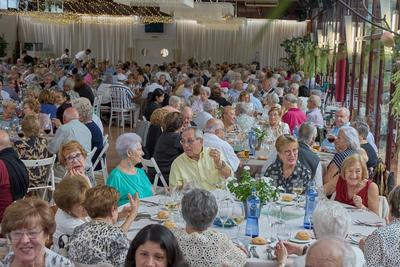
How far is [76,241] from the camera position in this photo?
10.6ft

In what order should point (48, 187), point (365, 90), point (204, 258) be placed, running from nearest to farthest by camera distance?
1. point (204, 258)
2. point (48, 187)
3. point (365, 90)

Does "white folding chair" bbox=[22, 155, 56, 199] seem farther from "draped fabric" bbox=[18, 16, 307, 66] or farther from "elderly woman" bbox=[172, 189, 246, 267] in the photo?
"draped fabric" bbox=[18, 16, 307, 66]

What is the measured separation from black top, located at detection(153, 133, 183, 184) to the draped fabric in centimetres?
1754

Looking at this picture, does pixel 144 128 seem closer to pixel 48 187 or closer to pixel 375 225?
pixel 48 187

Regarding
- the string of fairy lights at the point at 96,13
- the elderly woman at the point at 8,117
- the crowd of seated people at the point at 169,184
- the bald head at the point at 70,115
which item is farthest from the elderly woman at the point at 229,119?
the string of fairy lights at the point at 96,13

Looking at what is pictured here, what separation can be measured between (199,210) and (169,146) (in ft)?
10.1

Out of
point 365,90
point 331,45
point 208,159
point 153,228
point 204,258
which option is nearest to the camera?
point 153,228

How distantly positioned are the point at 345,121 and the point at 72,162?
12.5 feet

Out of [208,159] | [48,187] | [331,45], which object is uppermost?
[331,45]

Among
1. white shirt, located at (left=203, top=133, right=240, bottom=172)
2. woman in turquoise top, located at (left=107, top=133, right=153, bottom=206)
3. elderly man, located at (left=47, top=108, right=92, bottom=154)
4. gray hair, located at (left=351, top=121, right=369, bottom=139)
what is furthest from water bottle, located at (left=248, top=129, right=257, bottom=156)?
woman in turquoise top, located at (left=107, top=133, right=153, bottom=206)

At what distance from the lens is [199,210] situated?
3250 mm

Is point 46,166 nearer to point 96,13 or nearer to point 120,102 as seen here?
point 120,102

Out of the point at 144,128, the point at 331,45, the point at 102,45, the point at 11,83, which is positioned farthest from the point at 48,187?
the point at 102,45

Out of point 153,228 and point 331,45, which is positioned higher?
point 331,45
